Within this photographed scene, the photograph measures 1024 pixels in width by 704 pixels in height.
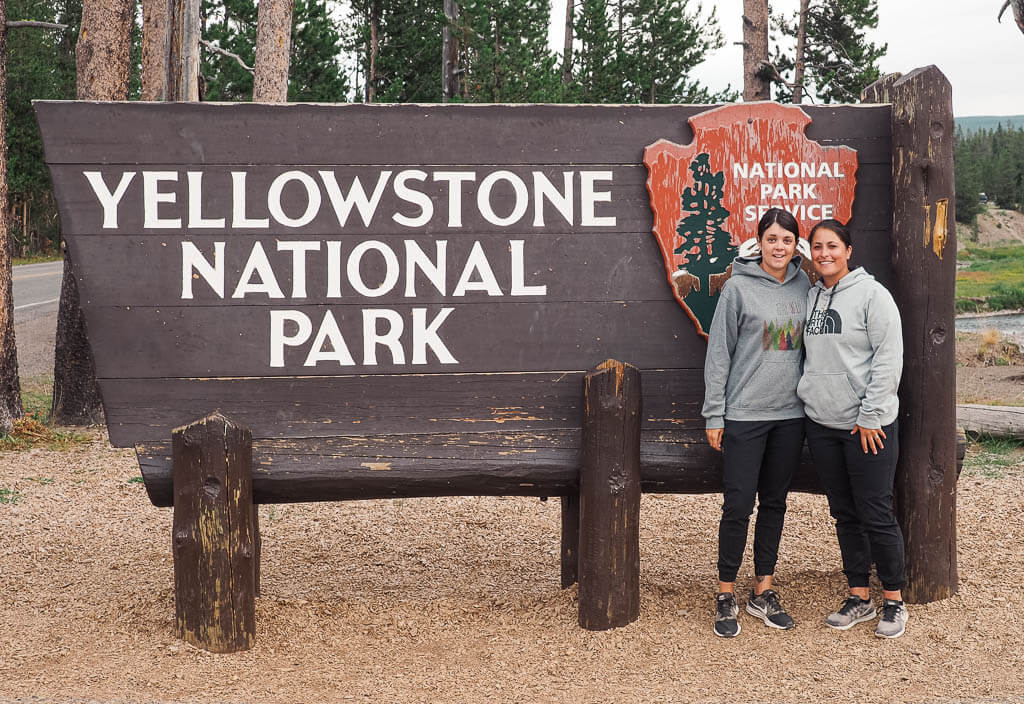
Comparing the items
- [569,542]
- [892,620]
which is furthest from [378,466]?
[892,620]

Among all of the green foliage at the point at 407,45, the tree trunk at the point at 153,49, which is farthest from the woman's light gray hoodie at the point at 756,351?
the green foliage at the point at 407,45

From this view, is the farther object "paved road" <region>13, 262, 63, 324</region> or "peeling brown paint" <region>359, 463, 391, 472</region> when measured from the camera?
"paved road" <region>13, 262, 63, 324</region>

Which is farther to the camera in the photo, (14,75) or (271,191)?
(14,75)

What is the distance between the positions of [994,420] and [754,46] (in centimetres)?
580

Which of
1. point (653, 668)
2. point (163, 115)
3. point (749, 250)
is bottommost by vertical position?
point (653, 668)

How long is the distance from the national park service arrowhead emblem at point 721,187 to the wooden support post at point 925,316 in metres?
0.40

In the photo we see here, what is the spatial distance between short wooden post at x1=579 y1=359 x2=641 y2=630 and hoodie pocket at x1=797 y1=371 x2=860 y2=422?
685mm

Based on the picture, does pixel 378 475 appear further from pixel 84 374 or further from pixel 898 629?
pixel 84 374

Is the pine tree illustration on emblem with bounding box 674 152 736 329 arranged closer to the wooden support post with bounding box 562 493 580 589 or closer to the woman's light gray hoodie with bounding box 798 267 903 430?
the woman's light gray hoodie with bounding box 798 267 903 430

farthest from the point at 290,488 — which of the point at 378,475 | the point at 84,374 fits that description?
the point at 84,374

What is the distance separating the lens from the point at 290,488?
13.3 feet

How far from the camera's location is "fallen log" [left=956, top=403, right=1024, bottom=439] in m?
7.77

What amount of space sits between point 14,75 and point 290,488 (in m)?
36.8

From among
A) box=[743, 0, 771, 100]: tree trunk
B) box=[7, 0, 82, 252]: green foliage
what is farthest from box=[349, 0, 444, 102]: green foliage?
box=[743, 0, 771, 100]: tree trunk
